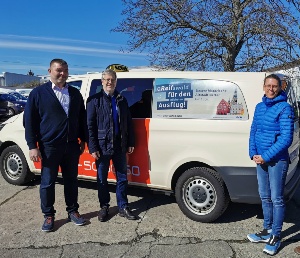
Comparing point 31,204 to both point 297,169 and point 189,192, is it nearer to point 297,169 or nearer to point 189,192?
point 189,192

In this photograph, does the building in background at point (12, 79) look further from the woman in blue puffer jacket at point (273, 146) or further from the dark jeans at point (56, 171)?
the woman in blue puffer jacket at point (273, 146)

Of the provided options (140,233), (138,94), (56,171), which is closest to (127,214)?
(140,233)

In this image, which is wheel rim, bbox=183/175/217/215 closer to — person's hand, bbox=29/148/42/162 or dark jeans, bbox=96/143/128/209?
dark jeans, bbox=96/143/128/209

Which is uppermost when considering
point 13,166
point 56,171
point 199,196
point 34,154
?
point 34,154

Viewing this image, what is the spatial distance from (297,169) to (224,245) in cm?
159

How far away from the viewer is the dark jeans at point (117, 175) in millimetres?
3969

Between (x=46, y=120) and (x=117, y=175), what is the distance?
1.12 metres

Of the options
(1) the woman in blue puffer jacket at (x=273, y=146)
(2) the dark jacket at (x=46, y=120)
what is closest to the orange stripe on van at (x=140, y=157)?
(2) the dark jacket at (x=46, y=120)

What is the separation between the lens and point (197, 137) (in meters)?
3.88

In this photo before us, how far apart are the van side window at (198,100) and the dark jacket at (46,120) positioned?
1.11 meters

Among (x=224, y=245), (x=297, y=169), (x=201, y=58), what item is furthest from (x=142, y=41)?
(x=224, y=245)

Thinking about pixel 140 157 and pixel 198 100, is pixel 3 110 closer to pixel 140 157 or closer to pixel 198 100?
pixel 140 157

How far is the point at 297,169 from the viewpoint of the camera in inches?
170

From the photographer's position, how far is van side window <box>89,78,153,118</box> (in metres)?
4.23
